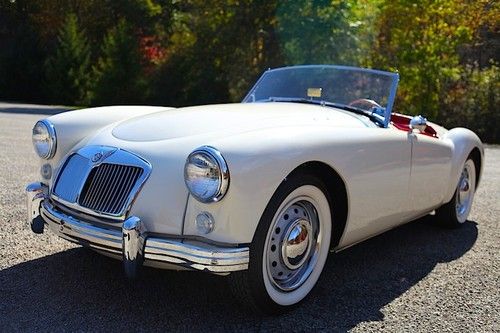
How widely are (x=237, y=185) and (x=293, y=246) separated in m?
0.59

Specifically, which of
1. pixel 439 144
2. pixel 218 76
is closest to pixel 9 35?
pixel 218 76

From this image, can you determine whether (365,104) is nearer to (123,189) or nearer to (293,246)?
(293,246)

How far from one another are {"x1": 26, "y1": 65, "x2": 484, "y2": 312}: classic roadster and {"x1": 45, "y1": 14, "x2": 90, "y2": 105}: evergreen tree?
20191 millimetres

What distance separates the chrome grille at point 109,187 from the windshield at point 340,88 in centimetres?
180

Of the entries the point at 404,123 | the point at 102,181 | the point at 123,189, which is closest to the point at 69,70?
the point at 404,123

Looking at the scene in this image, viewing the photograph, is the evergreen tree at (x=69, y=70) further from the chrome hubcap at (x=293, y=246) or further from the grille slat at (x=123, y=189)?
the chrome hubcap at (x=293, y=246)

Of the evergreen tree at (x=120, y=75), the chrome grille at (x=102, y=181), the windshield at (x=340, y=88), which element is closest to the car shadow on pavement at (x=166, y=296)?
the chrome grille at (x=102, y=181)

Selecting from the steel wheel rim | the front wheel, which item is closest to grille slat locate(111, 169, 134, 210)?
the front wheel

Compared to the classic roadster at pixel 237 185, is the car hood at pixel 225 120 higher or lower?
higher

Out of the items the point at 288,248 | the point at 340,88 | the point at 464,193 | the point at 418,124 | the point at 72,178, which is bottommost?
the point at 464,193

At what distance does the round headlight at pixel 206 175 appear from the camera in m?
2.61

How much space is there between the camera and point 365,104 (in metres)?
4.12

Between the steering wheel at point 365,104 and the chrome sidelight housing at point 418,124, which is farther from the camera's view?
the steering wheel at point 365,104

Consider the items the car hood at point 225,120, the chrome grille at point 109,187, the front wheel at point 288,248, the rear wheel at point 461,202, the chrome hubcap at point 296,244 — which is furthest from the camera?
the rear wheel at point 461,202
